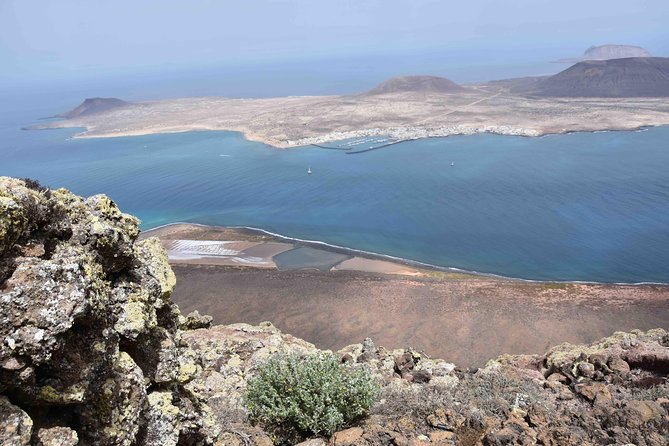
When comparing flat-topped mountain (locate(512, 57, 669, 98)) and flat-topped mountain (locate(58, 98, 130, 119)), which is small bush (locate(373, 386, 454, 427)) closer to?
flat-topped mountain (locate(512, 57, 669, 98))

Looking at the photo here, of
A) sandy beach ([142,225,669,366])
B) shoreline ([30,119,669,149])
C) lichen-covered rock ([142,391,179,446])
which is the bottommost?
sandy beach ([142,225,669,366])

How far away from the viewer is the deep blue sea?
30.6m

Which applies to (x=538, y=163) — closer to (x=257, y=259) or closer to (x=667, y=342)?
(x=257, y=259)

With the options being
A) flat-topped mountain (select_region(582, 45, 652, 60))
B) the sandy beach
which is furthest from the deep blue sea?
flat-topped mountain (select_region(582, 45, 652, 60))

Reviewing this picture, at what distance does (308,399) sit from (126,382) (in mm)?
2987

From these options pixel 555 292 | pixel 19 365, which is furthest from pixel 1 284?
pixel 555 292

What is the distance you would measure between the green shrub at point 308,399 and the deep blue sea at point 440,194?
23.5m

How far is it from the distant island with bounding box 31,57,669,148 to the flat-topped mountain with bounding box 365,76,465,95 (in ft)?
0.71

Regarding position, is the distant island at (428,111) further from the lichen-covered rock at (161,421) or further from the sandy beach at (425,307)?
the lichen-covered rock at (161,421)

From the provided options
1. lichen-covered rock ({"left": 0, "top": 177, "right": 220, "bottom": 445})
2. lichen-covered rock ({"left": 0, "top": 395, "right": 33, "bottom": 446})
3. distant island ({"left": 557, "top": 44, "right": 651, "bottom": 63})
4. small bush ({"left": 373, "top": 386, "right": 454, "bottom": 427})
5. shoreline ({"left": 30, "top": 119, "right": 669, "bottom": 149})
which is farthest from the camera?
distant island ({"left": 557, "top": 44, "right": 651, "bottom": 63})

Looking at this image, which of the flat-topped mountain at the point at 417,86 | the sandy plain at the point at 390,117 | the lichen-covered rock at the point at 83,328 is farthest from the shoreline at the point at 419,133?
the lichen-covered rock at the point at 83,328

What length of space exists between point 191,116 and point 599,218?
3040 inches

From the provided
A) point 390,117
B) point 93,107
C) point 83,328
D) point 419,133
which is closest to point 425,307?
point 83,328

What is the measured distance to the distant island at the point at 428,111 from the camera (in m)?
65.5
